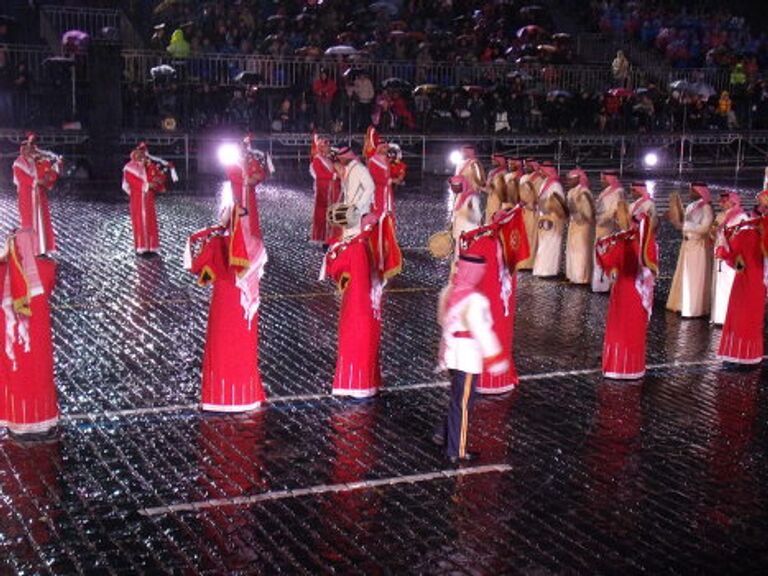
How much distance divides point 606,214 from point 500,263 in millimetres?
5172

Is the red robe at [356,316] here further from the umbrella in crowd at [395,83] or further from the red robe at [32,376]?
the umbrella in crowd at [395,83]

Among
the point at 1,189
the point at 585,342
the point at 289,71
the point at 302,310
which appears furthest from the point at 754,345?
the point at 289,71

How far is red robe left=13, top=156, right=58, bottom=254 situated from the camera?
647 inches

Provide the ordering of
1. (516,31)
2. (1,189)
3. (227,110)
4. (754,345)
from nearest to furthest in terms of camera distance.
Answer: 1. (754,345)
2. (1,189)
3. (227,110)
4. (516,31)

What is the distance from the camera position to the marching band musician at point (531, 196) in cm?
1652

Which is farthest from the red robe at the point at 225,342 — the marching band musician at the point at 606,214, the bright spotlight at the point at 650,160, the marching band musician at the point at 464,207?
the bright spotlight at the point at 650,160

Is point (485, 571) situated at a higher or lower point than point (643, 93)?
lower

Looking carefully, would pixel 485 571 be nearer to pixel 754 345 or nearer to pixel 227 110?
pixel 754 345

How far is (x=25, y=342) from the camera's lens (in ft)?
29.8

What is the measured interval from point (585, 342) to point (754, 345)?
194cm

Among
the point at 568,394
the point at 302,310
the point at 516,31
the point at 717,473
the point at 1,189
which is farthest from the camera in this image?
the point at 516,31

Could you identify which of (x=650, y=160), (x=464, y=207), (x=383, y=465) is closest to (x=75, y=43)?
(x=650, y=160)

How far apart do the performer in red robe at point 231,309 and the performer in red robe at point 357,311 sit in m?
0.76

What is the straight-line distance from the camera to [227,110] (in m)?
29.1
